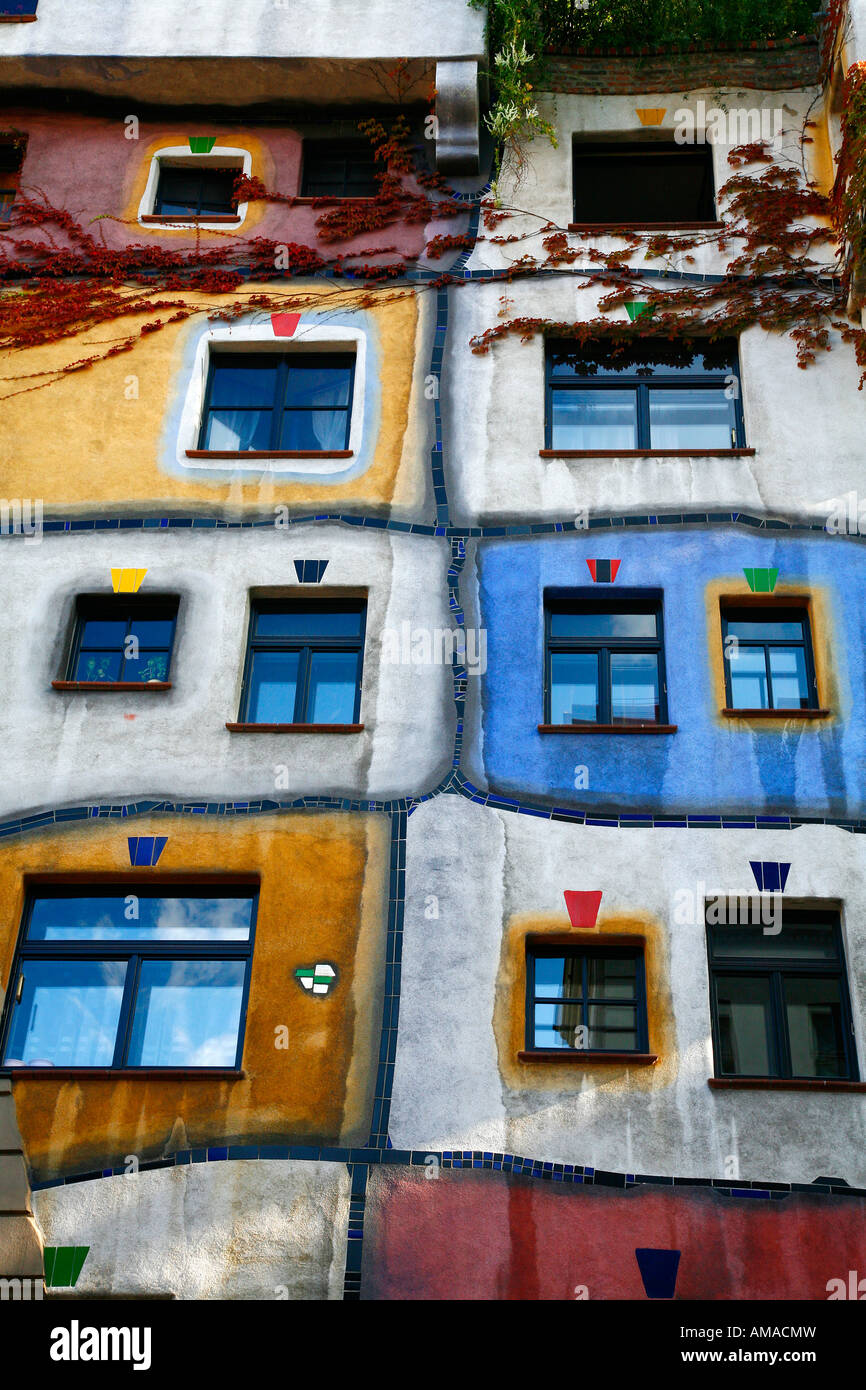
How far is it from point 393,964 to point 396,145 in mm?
9441

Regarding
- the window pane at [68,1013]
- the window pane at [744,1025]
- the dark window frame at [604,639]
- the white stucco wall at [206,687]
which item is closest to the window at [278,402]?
the white stucco wall at [206,687]

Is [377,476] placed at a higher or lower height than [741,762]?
higher

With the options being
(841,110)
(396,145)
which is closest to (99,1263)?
(396,145)

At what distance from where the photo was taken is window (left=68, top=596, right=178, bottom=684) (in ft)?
45.0

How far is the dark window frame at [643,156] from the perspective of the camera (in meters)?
16.4

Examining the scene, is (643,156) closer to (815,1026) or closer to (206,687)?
(206,687)

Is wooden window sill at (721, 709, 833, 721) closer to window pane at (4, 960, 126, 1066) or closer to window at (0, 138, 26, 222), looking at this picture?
window pane at (4, 960, 126, 1066)

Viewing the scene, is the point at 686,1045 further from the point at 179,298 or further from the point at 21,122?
the point at 21,122

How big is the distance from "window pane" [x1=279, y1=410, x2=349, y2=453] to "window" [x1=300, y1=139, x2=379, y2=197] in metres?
3.11

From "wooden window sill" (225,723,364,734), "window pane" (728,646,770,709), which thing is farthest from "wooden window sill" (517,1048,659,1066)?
"window pane" (728,646,770,709)

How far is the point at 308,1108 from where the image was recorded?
11445 millimetres

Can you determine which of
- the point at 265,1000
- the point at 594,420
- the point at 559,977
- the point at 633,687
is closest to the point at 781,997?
the point at 559,977

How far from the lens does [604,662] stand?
13.5m
